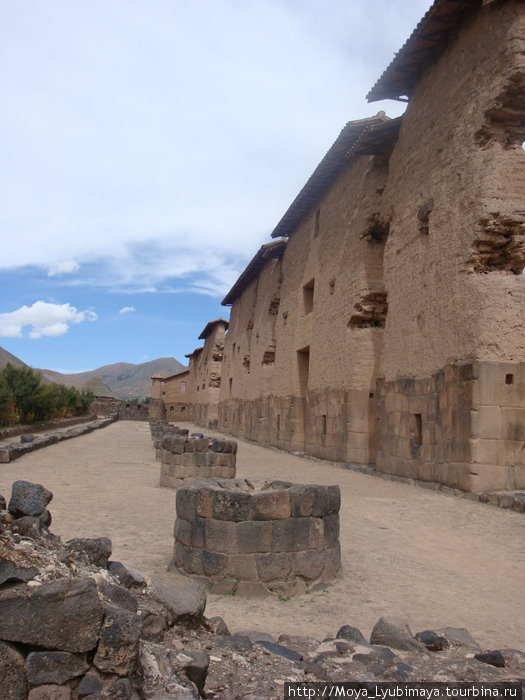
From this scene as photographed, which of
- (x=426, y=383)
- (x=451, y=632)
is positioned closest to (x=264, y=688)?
(x=451, y=632)

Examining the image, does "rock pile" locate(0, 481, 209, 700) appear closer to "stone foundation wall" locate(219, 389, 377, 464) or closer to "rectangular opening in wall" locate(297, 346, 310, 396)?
"stone foundation wall" locate(219, 389, 377, 464)

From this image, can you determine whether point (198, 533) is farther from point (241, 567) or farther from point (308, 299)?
Answer: point (308, 299)

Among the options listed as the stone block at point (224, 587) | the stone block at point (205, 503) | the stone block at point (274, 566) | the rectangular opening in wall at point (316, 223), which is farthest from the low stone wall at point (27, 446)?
the rectangular opening in wall at point (316, 223)

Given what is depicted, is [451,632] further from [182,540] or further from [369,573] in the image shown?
[182,540]

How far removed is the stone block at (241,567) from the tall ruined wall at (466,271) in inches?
213

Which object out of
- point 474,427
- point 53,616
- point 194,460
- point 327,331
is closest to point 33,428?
point 327,331

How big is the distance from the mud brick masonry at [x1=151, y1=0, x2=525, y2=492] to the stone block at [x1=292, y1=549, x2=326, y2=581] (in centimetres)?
487

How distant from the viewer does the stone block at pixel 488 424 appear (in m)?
8.77

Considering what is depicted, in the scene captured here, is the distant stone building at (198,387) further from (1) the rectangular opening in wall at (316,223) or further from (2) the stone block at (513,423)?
(2) the stone block at (513,423)

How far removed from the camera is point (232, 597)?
14.7ft

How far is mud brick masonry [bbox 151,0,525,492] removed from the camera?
8.92 metres

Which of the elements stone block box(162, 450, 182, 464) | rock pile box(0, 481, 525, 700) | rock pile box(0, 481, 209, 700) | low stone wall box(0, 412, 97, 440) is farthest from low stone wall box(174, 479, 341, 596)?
low stone wall box(0, 412, 97, 440)

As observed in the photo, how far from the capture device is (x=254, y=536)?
4.62 m

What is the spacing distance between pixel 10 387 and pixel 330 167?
1571 centimetres
